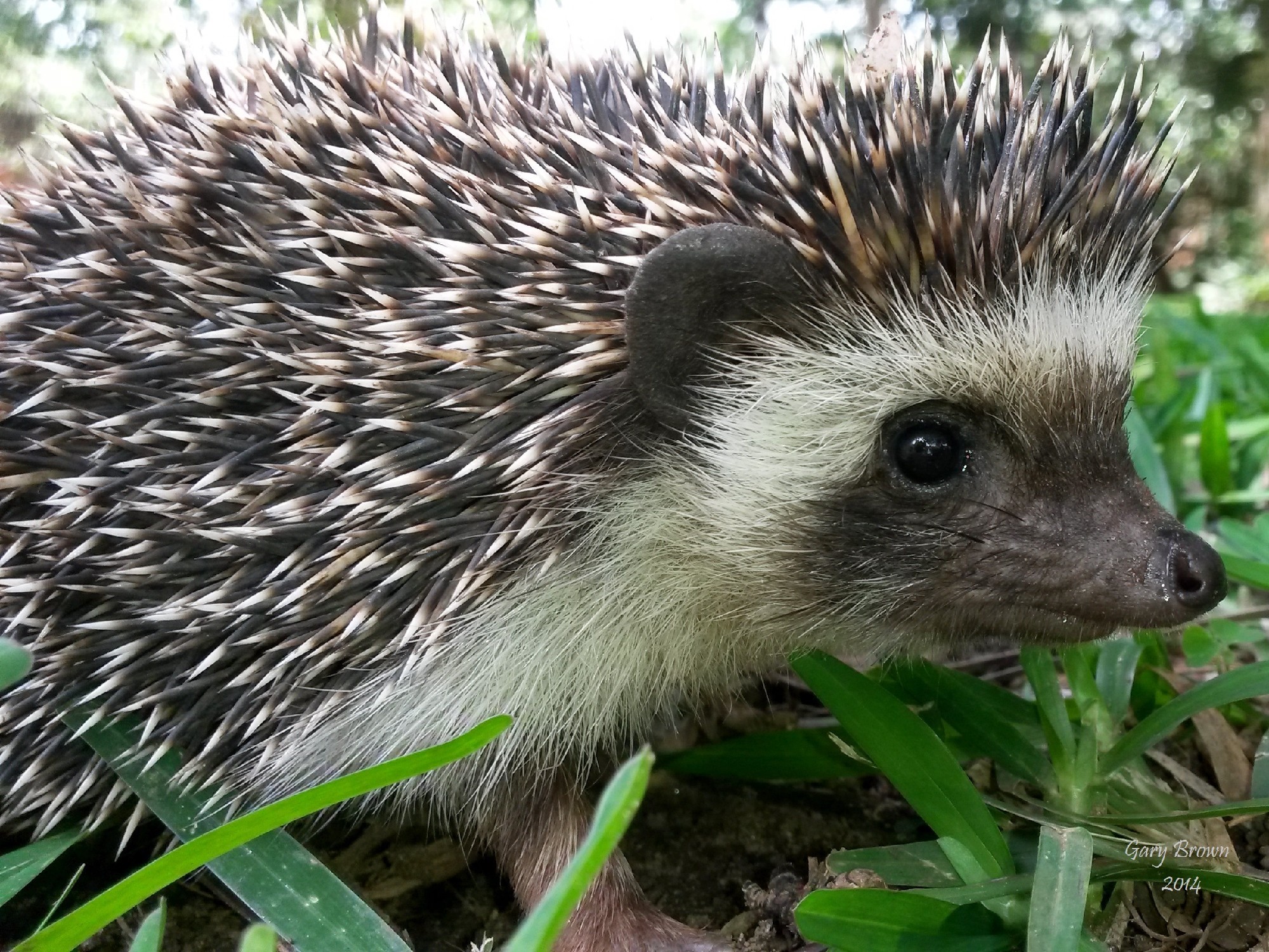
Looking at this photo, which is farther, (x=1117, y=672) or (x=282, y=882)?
(x=1117, y=672)

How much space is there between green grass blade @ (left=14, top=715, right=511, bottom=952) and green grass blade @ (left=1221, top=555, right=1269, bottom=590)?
74.3 inches

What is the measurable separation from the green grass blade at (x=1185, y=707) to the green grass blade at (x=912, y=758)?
1.12 feet

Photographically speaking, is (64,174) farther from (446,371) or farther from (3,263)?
(446,371)

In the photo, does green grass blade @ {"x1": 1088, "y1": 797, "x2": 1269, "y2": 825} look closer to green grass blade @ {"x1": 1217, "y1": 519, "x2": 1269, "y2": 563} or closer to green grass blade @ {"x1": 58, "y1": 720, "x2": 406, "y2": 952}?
green grass blade @ {"x1": 1217, "y1": 519, "x2": 1269, "y2": 563}

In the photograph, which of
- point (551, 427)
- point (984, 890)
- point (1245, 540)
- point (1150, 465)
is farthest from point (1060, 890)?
point (1150, 465)

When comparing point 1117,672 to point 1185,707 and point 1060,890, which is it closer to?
point 1185,707

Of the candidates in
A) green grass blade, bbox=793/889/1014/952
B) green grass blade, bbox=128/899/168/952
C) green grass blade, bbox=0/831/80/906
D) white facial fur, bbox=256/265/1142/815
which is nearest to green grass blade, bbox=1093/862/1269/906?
green grass blade, bbox=793/889/1014/952

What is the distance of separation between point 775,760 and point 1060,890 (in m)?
0.71

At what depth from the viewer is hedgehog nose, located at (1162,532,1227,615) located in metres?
1.68

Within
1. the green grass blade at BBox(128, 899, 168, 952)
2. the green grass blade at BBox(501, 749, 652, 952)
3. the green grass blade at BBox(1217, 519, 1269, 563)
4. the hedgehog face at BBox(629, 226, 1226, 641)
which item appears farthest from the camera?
the green grass blade at BBox(1217, 519, 1269, 563)

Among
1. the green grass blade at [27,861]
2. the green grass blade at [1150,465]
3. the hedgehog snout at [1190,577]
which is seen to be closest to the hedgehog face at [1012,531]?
the hedgehog snout at [1190,577]

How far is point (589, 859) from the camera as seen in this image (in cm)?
105

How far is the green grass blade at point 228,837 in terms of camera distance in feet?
4.73

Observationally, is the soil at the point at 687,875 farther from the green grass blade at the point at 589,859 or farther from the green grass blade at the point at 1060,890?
the green grass blade at the point at 589,859
